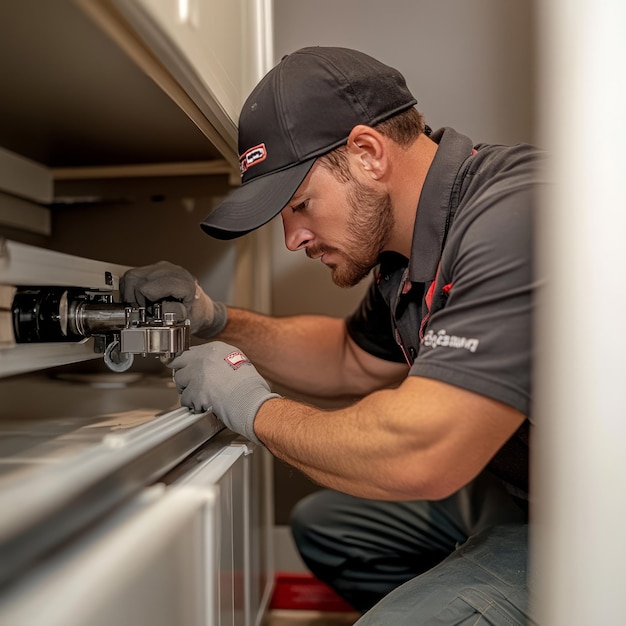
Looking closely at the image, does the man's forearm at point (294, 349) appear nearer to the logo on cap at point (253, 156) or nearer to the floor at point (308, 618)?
the logo on cap at point (253, 156)

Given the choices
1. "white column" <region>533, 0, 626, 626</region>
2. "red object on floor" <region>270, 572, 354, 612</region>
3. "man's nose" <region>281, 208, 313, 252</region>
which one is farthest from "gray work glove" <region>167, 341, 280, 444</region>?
"red object on floor" <region>270, 572, 354, 612</region>

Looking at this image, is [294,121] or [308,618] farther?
[308,618]

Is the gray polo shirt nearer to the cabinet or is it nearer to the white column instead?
Answer: the white column

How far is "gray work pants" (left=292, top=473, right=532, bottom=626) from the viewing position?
34.0 inches

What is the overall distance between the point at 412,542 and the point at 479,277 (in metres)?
0.71

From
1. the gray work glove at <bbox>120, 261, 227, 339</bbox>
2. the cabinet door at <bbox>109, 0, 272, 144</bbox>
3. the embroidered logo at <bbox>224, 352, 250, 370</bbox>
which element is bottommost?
the embroidered logo at <bbox>224, 352, 250, 370</bbox>

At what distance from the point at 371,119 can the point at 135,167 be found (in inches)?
28.4

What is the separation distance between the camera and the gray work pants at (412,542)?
0.86 m

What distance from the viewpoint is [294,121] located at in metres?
0.88

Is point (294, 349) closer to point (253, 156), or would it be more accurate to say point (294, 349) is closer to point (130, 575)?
point (253, 156)

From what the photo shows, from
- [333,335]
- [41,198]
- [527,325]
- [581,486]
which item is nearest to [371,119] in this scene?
[527,325]

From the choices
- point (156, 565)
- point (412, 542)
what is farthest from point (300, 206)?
point (412, 542)

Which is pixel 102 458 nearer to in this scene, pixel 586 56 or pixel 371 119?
pixel 586 56

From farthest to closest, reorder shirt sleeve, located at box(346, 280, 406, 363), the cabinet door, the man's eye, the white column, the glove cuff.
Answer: shirt sleeve, located at box(346, 280, 406, 363) < the man's eye < the glove cuff < the cabinet door < the white column
